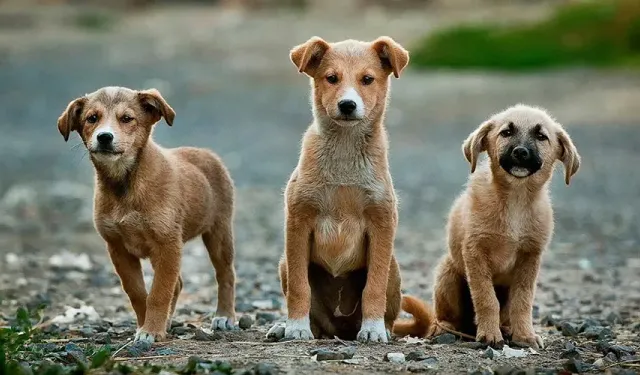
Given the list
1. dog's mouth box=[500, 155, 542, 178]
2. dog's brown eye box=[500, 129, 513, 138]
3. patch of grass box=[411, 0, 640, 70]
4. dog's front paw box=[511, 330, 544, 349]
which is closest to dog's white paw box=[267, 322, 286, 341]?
dog's front paw box=[511, 330, 544, 349]

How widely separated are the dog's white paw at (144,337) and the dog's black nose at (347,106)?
1768 mm

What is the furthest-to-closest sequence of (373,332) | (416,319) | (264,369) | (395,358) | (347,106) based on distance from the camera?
1. (416,319)
2. (373,332)
3. (347,106)
4. (395,358)
5. (264,369)

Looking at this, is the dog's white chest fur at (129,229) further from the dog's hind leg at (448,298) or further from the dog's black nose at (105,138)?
the dog's hind leg at (448,298)

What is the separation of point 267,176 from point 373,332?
988cm

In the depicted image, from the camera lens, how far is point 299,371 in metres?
6.30

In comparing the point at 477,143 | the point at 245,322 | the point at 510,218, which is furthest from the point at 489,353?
the point at 245,322

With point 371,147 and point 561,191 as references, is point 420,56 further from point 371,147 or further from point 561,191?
point 371,147

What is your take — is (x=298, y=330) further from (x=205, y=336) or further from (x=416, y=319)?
(x=416, y=319)

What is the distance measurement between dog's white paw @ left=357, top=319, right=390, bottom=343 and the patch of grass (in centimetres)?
2020

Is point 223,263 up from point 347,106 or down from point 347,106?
down

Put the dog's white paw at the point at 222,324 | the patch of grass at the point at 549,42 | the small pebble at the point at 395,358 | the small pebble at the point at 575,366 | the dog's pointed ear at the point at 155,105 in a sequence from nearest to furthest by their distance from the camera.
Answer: the small pebble at the point at 575,366, the small pebble at the point at 395,358, the dog's pointed ear at the point at 155,105, the dog's white paw at the point at 222,324, the patch of grass at the point at 549,42

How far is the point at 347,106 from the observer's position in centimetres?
716

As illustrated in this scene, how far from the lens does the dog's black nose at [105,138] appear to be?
7254 mm

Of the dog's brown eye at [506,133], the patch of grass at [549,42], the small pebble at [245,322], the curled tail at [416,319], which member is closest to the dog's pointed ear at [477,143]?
the dog's brown eye at [506,133]
